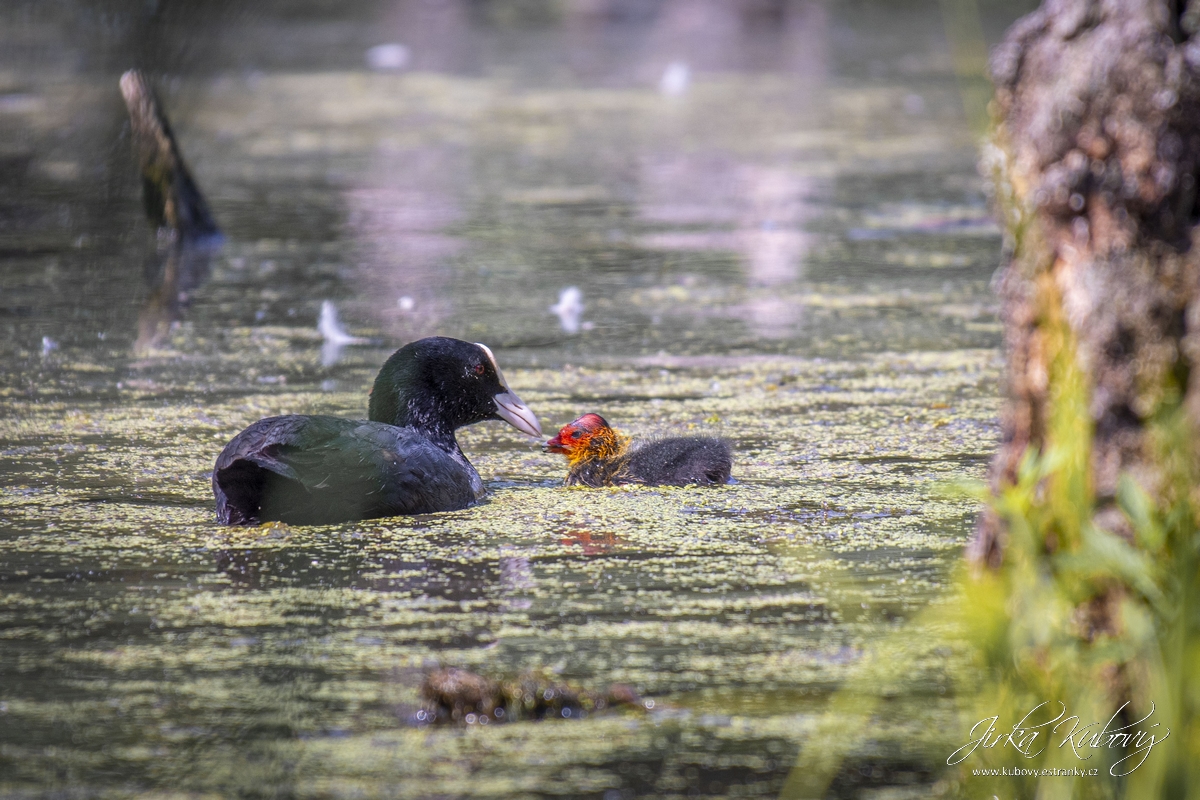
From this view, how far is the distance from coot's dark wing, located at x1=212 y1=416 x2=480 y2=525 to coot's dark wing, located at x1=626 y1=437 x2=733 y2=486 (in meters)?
0.65

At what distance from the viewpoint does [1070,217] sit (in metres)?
2.74

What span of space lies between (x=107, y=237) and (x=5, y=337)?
9.37 ft

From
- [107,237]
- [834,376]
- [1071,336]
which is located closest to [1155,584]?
[1071,336]

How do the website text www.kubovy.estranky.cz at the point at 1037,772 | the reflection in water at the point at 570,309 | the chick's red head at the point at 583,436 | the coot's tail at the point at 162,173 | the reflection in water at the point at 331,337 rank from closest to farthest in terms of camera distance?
1. the website text www.kubovy.estranky.cz at the point at 1037,772
2. the chick's red head at the point at 583,436
3. the reflection in water at the point at 331,337
4. the reflection in water at the point at 570,309
5. the coot's tail at the point at 162,173

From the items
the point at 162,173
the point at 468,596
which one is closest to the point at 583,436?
the point at 468,596

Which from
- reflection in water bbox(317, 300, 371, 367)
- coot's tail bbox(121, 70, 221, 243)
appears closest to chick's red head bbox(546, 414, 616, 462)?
reflection in water bbox(317, 300, 371, 367)

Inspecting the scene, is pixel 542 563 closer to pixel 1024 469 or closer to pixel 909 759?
pixel 909 759

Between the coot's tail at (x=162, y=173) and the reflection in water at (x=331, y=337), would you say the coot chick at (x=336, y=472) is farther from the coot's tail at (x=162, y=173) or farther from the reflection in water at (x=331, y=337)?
the coot's tail at (x=162, y=173)

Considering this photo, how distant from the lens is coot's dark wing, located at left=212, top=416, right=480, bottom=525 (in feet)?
14.2

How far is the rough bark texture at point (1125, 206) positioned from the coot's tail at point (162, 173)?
704 cm

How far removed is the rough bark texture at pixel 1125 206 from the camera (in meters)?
2.67

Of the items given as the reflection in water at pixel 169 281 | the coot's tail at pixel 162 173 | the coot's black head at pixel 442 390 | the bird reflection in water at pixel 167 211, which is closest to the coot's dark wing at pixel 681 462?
the coot's black head at pixel 442 390

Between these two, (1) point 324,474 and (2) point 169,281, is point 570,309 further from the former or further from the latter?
(1) point 324,474
